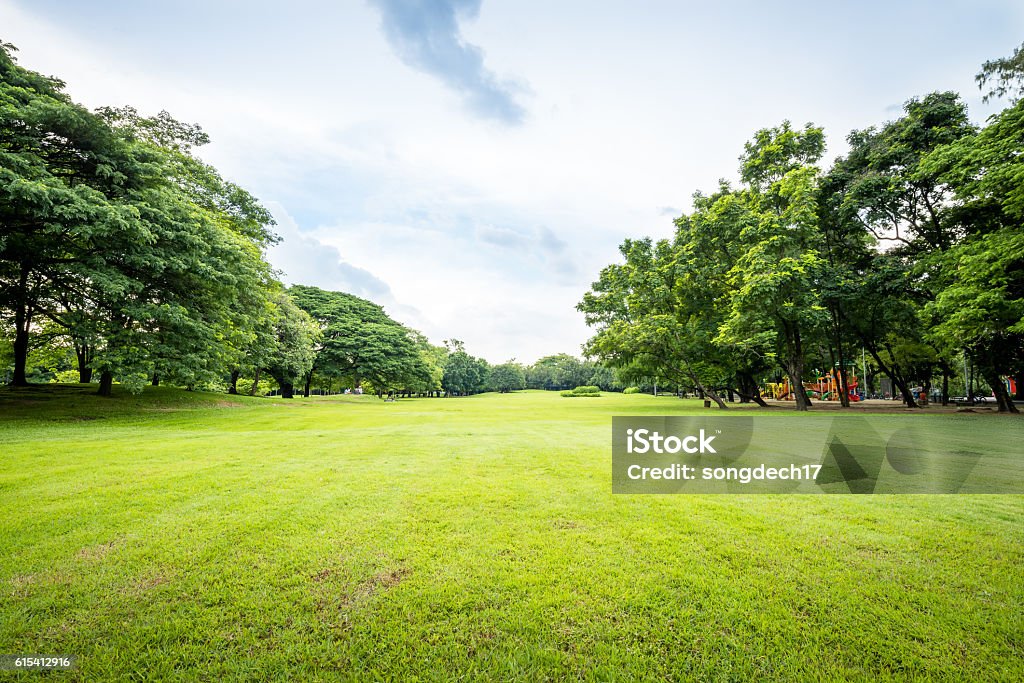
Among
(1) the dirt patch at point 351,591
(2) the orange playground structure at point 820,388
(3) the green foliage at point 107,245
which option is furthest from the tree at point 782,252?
(2) the orange playground structure at point 820,388

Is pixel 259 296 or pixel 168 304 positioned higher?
pixel 259 296

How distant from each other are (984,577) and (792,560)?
1283mm

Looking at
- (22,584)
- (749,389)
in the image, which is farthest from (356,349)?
(22,584)

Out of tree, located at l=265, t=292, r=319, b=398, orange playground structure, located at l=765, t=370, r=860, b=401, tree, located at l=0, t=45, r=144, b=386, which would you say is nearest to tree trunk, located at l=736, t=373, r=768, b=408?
orange playground structure, located at l=765, t=370, r=860, b=401

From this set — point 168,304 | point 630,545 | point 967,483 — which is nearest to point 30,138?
point 168,304

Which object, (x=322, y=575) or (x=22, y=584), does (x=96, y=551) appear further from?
(x=322, y=575)

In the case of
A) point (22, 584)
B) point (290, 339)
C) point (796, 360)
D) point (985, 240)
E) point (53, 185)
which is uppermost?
point (985, 240)

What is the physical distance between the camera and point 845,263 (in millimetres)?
22562

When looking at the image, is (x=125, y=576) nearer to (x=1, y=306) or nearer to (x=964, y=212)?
(x=1, y=306)

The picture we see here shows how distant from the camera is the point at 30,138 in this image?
12172 mm

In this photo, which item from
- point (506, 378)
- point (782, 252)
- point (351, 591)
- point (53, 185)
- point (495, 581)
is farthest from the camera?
point (506, 378)

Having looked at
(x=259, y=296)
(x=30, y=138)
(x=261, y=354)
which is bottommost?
(x=261, y=354)

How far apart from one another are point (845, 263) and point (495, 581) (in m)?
27.7

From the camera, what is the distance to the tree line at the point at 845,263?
47.5 ft
